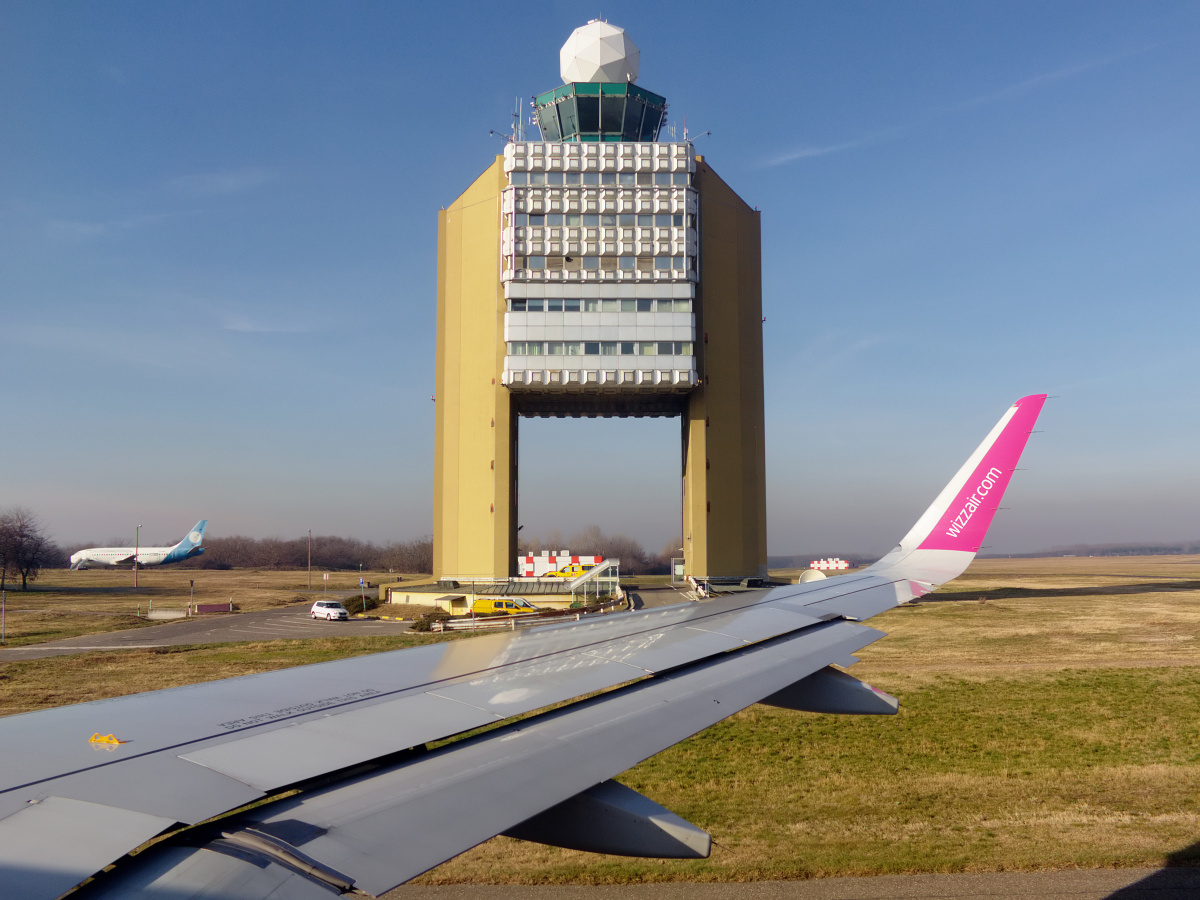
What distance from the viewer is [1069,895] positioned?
27.0ft

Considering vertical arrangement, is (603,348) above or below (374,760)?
above

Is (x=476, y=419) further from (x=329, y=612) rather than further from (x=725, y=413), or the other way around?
(x=725, y=413)

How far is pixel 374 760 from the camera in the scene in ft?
11.5

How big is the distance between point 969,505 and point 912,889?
4520mm

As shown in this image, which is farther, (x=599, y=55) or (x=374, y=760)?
(x=599, y=55)

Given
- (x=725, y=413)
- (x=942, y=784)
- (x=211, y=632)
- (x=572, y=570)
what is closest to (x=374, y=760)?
(x=942, y=784)

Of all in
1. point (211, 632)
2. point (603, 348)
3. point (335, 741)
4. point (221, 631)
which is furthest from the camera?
point (603, 348)

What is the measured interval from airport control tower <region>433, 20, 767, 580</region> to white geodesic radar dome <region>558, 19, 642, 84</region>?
15 centimetres

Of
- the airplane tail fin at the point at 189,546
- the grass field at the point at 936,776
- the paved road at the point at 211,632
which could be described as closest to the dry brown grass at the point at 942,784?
the grass field at the point at 936,776

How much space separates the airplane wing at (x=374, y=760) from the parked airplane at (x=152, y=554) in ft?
410

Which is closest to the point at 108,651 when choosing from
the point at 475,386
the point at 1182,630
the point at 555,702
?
the point at 475,386

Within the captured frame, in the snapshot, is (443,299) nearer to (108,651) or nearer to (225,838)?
(108,651)

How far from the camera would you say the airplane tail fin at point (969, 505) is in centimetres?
895

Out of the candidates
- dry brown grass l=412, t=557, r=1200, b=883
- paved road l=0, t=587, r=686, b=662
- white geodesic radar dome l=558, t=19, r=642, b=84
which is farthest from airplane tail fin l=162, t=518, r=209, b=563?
dry brown grass l=412, t=557, r=1200, b=883
